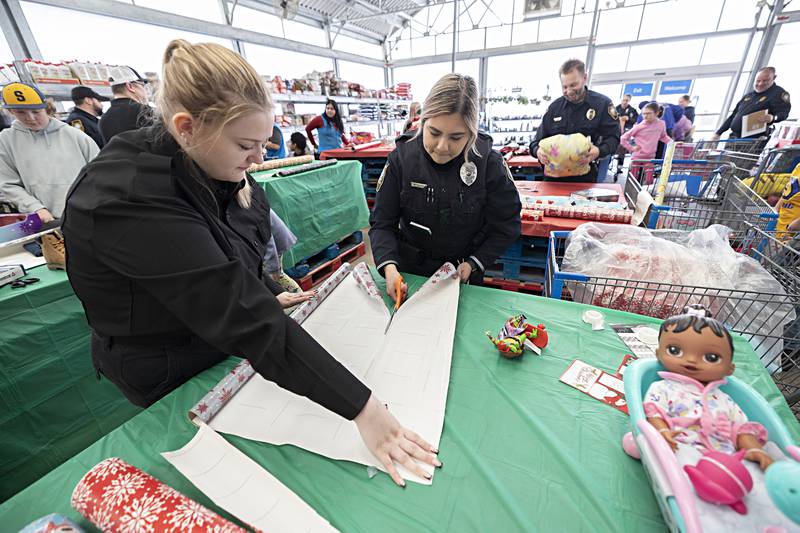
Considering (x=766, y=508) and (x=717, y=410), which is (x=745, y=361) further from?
(x=766, y=508)

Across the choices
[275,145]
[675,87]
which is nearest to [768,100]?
[675,87]

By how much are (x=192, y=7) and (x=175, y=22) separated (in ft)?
3.11

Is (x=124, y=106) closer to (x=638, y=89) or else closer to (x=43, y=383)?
(x=43, y=383)

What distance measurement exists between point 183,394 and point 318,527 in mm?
576

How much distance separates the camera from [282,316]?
2.31 feet

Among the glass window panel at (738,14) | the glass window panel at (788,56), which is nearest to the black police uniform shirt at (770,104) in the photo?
the glass window panel at (788,56)

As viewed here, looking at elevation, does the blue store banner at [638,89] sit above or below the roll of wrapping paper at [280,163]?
above

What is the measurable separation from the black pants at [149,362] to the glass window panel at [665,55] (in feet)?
37.9

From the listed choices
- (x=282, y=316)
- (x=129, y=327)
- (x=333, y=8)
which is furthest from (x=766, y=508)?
(x=333, y=8)

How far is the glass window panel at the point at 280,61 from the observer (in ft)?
21.7

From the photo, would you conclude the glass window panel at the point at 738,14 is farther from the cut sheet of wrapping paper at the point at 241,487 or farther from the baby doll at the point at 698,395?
the cut sheet of wrapping paper at the point at 241,487

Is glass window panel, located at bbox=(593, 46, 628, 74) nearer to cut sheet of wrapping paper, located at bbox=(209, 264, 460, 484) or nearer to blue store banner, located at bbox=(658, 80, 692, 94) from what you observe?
blue store banner, located at bbox=(658, 80, 692, 94)

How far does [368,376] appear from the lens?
97cm

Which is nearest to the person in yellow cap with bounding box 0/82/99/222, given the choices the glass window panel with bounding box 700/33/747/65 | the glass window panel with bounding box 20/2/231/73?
the glass window panel with bounding box 20/2/231/73
